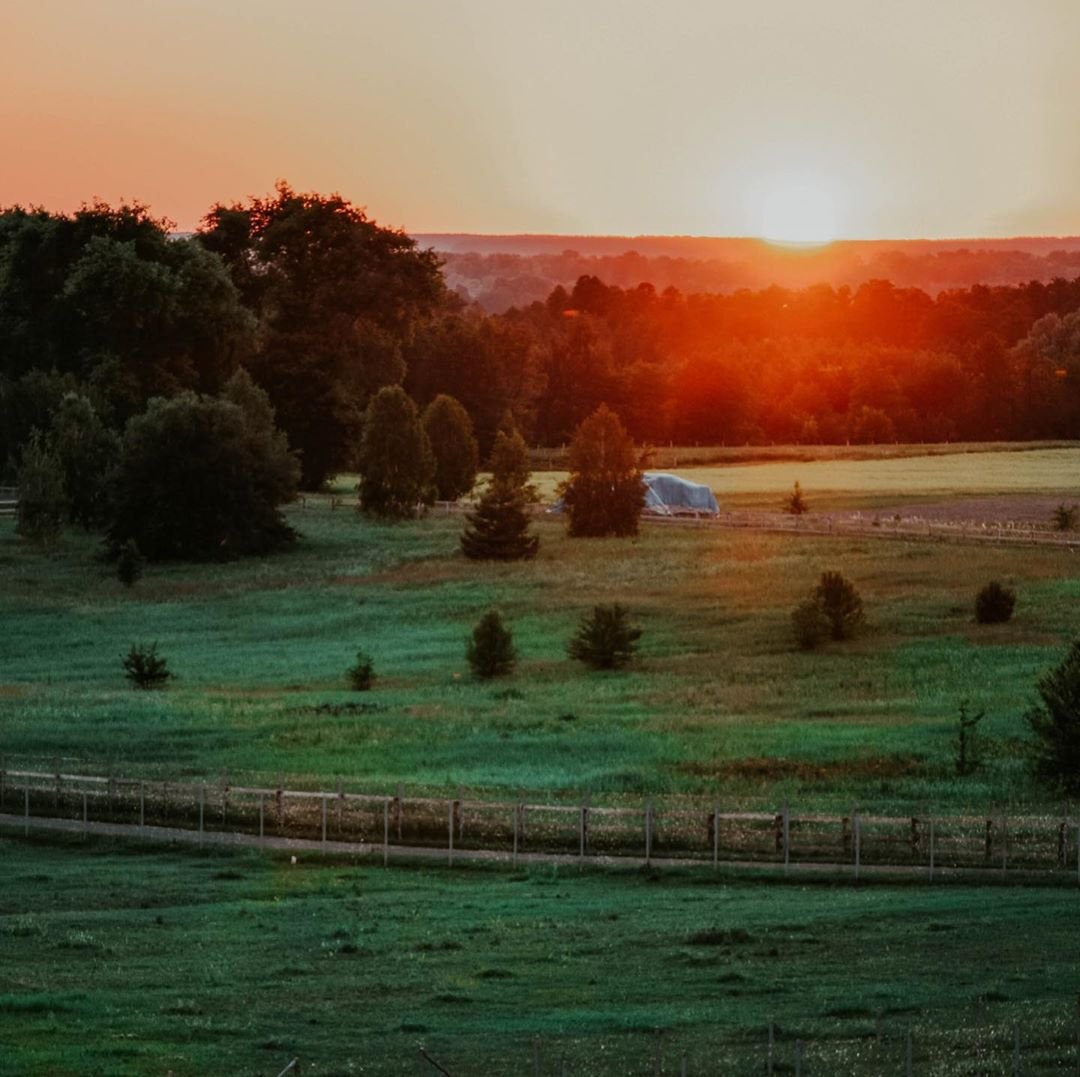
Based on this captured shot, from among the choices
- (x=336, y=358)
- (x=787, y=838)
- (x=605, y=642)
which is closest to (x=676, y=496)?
(x=336, y=358)

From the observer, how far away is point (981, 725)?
58312mm

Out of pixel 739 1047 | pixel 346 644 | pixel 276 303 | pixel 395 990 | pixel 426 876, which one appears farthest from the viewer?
pixel 276 303

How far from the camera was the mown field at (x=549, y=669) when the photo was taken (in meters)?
54.0

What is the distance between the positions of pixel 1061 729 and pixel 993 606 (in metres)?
26.8

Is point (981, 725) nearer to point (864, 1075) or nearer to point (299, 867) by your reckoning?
point (299, 867)

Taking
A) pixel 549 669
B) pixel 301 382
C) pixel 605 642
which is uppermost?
pixel 301 382

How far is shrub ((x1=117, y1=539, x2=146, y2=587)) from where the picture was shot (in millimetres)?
98812

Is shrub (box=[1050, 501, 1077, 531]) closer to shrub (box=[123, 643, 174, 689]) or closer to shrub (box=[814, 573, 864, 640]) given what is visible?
shrub (box=[814, 573, 864, 640])

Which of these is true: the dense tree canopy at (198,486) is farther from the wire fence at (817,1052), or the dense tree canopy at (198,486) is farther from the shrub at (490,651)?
the wire fence at (817,1052)

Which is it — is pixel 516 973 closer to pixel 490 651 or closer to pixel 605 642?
pixel 490 651

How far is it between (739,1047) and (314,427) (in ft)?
392

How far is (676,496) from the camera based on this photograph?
411 feet

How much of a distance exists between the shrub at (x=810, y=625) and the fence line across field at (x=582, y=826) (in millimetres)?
27265

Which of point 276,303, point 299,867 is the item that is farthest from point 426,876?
point 276,303
